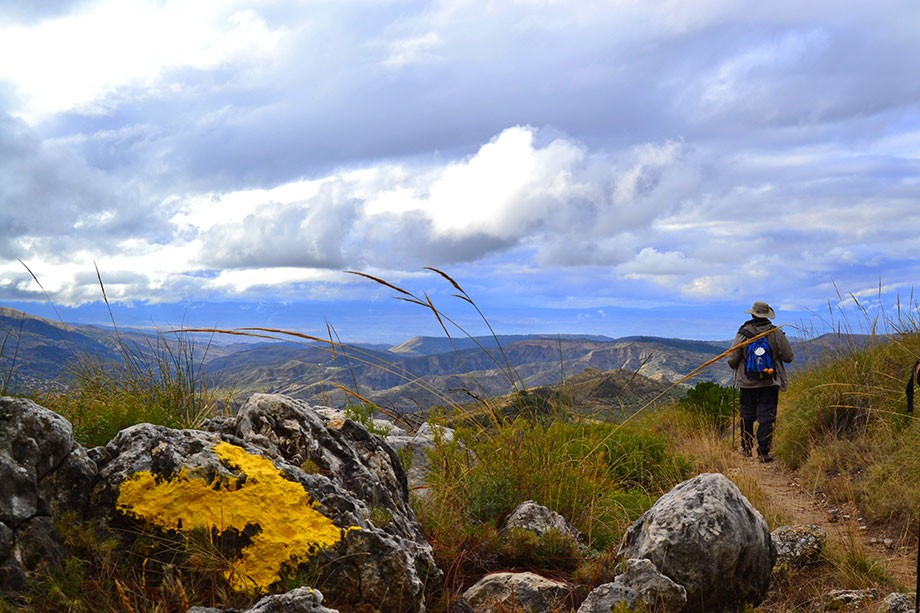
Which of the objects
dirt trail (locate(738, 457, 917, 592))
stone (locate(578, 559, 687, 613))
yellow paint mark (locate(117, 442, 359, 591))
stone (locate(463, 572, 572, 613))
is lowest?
dirt trail (locate(738, 457, 917, 592))

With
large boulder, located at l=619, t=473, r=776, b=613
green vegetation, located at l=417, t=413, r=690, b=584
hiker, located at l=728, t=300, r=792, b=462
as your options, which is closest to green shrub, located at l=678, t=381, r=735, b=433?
hiker, located at l=728, t=300, r=792, b=462

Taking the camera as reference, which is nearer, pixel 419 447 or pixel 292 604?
pixel 292 604

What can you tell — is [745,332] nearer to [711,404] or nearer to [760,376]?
[760,376]

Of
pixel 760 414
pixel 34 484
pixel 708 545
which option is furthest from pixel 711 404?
pixel 34 484

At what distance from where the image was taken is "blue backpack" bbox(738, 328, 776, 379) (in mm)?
12430

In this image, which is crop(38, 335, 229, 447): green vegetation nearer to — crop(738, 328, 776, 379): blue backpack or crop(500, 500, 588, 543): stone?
crop(500, 500, 588, 543): stone

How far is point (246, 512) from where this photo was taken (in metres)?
3.52

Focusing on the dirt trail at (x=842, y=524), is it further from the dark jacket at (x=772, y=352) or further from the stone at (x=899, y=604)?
the dark jacket at (x=772, y=352)

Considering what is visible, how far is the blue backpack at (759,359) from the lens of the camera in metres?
12.4

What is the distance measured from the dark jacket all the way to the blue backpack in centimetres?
10

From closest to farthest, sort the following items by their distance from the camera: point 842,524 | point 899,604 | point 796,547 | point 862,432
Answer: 1. point 899,604
2. point 796,547
3. point 842,524
4. point 862,432

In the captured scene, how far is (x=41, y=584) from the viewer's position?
313 cm

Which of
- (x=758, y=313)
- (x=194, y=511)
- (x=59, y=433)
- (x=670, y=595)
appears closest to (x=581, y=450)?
(x=670, y=595)

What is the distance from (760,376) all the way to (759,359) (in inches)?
11.7
